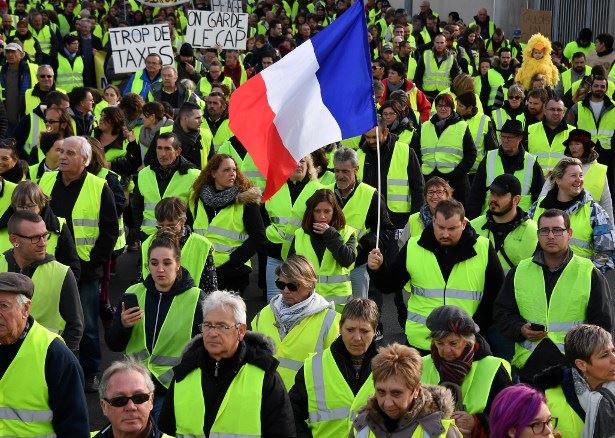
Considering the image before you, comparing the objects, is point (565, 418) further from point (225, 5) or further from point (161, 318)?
point (225, 5)

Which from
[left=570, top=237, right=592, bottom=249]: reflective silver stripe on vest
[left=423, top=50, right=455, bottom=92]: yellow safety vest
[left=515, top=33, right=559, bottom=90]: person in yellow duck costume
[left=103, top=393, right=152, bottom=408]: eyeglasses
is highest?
[left=103, top=393, right=152, bottom=408]: eyeglasses

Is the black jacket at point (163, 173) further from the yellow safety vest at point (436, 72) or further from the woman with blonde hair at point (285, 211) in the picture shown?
the yellow safety vest at point (436, 72)

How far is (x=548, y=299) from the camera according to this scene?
25.4ft

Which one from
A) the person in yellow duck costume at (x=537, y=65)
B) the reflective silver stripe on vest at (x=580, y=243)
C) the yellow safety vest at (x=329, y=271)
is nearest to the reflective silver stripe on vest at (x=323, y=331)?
the yellow safety vest at (x=329, y=271)

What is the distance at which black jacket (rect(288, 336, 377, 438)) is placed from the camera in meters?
6.60

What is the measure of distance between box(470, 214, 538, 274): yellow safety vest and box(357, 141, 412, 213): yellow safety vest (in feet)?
8.33

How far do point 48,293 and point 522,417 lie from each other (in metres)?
3.35

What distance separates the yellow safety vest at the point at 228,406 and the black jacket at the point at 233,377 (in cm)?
2

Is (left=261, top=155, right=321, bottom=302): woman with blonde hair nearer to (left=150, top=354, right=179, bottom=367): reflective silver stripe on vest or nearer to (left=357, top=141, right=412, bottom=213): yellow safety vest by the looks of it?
(left=357, top=141, right=412, bottom=213): yellow safety vest

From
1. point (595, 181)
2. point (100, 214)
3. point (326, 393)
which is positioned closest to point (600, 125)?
point (595, 181)

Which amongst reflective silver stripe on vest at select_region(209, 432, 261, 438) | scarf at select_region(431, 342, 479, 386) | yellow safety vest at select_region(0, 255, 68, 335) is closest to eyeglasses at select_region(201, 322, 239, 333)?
reflective silver stripe on vest at select_region(209, 432, 261, 438)

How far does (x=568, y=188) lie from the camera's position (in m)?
9.42

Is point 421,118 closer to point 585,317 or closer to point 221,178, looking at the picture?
point 221,178

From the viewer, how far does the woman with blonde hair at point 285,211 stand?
10.2m
